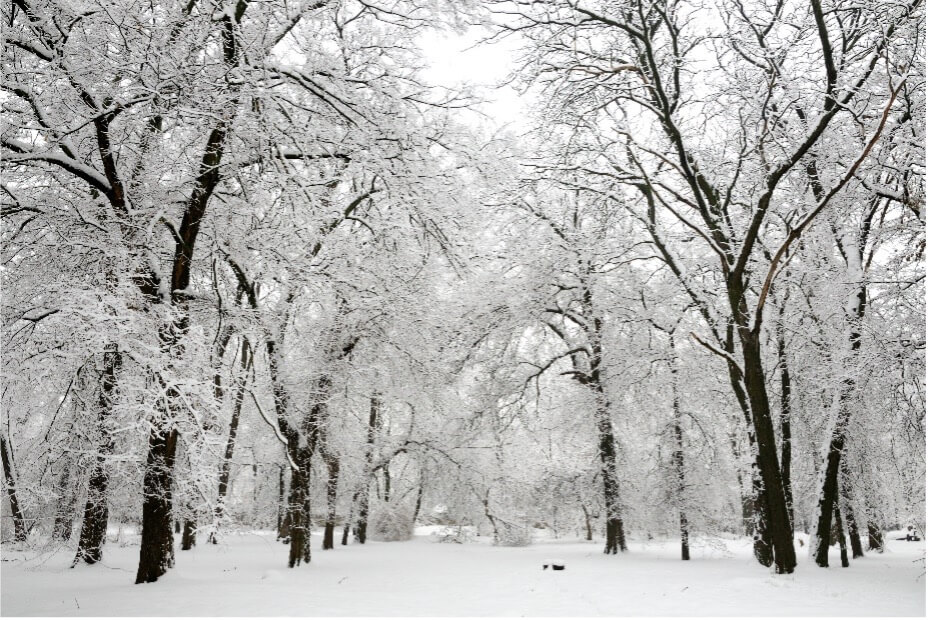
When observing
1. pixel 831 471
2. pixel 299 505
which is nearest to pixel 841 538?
pixel 831 471

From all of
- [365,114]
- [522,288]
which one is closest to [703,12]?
[365,114]

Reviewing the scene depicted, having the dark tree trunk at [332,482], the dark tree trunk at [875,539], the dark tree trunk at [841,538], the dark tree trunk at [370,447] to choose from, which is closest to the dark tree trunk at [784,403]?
the dark tree trunk at [841,538]

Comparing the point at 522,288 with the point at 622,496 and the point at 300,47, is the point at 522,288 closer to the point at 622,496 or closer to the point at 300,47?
the point at 622,496

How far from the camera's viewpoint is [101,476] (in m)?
10.1

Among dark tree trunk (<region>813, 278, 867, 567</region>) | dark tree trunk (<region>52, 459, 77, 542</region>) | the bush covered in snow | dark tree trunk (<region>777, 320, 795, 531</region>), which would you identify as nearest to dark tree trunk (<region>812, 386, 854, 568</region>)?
dark tree trunk (<region>813, 278, 867, 567</region>)

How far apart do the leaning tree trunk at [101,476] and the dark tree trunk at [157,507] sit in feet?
1.77

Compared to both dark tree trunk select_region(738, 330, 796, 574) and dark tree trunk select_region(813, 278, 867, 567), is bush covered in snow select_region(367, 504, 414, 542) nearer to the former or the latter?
dark tree trunk select_region(813, 278, 867, 567)

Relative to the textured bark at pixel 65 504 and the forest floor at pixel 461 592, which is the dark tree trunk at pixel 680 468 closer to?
the forest floor at pixel 461 592

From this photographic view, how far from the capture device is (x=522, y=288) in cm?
1562

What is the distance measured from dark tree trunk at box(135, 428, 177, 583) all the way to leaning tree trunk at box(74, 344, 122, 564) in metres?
0.54

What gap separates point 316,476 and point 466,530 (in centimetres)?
1057

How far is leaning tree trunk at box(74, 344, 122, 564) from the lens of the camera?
281 inches

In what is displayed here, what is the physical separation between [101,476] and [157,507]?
250 centimetres

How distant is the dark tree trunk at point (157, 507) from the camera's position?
795cm
